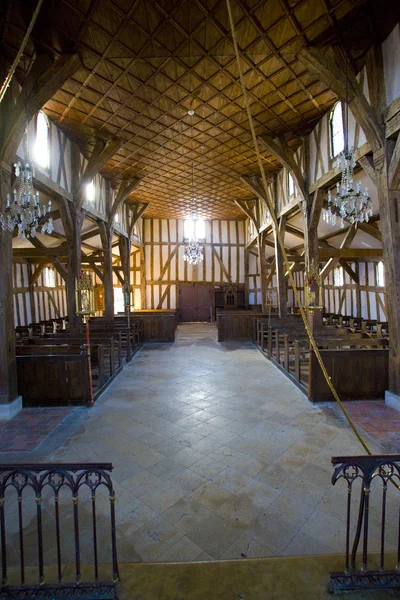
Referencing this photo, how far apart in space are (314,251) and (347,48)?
5.14 m

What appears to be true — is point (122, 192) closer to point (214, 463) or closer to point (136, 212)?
point (136, 212)

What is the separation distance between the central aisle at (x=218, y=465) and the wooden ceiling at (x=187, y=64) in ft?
23.5

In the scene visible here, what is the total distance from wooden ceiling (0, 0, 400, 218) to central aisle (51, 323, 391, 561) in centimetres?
715

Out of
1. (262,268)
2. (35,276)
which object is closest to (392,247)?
(262,268)

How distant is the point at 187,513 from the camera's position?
3.12m

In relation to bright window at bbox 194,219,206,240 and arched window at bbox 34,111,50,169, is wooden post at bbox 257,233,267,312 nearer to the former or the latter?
bright window at bbox 194,219,206,240

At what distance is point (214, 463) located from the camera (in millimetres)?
4000

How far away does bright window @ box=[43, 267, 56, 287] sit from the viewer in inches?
637

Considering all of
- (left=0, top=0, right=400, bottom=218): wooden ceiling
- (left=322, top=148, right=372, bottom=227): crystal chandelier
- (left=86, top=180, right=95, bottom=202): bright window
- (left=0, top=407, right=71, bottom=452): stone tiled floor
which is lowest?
(left=0, top=407, right=71, bottom=452): stone tiled floor

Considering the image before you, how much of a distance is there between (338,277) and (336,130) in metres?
9.95

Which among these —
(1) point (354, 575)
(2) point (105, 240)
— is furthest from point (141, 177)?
(1) point (354, 575)

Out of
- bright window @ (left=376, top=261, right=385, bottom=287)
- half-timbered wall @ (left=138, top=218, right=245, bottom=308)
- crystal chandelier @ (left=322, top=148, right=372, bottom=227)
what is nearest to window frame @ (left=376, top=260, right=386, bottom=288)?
bright window @ (left=376, top=261, right=385, bottom=287)

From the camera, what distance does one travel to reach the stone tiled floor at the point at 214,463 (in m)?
2.80

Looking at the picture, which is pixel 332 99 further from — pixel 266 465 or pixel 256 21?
pixel 266 465
